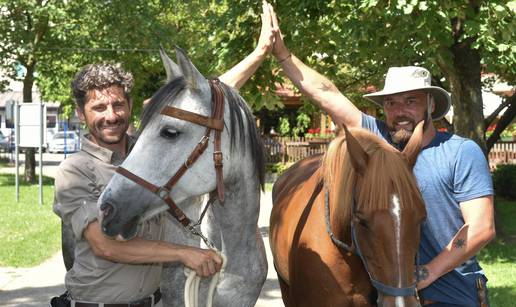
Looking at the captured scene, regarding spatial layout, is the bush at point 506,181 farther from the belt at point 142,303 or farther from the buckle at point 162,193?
the buckle at point 162,193

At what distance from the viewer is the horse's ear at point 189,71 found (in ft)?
8.71

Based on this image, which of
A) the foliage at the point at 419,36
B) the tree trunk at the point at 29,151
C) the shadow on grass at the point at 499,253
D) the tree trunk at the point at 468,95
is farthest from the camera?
the tree trunk at the point at 29,151

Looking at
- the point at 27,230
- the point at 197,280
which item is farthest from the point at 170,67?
the point at 27,230

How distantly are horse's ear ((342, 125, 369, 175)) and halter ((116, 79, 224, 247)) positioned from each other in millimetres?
540

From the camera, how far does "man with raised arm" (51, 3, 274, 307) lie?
2.71 m

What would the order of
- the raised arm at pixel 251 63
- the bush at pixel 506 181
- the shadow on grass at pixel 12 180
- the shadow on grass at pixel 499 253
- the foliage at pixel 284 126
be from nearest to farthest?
the raised arm at pixel 251 63
the shadow on grass at pixel 499 253
the bush at pixel 506 181
the shadow on grass at pixel 12 180
the foliage at pixel 284 126

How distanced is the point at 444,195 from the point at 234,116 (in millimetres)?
1130

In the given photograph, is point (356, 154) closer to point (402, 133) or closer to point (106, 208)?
point (402, 133)

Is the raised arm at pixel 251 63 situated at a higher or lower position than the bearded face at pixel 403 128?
higher

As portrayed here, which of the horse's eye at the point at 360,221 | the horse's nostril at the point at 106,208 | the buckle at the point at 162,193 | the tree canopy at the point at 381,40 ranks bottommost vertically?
the horse's eye at the point at 360,221

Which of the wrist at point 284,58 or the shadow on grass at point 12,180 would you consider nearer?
the wrist at point 284,58

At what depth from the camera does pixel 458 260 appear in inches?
119

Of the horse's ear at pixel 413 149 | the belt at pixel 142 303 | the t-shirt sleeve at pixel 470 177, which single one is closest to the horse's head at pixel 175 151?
the belt at pixel 142 303

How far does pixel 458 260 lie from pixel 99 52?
746 inches
